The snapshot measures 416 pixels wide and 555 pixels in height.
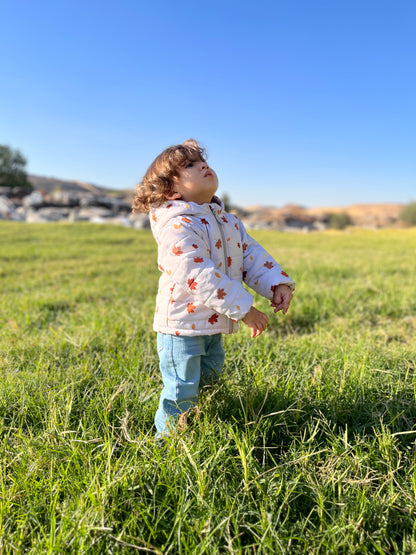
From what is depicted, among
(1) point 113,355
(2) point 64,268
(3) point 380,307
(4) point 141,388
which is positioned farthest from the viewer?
(2) point 64,268

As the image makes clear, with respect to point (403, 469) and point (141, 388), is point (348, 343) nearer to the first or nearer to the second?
point (403, 469)

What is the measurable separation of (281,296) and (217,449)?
0.79 m

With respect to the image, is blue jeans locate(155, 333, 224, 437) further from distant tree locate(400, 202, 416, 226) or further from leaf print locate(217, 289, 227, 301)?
distant tree locate(400, 202, 416, 226)

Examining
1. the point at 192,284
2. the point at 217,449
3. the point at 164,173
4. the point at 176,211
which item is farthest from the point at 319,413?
the point at 164,173

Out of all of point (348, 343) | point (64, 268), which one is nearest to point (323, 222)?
point (64, 268)

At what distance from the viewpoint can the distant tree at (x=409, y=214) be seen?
116 ft

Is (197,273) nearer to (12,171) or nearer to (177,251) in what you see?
(177,251)

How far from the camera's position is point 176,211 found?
1.76 metres

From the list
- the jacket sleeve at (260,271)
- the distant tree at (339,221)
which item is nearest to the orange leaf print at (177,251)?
the jacket sleeve at (260,271)

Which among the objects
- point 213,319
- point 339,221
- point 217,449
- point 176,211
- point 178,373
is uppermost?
point 176,211

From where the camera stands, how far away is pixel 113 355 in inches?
99.3

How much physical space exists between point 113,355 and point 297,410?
129 cm

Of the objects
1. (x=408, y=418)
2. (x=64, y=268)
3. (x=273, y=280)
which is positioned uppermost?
(x=273, y=280)

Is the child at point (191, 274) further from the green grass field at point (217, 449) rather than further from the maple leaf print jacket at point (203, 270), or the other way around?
the green grass field at point (217, 449)
